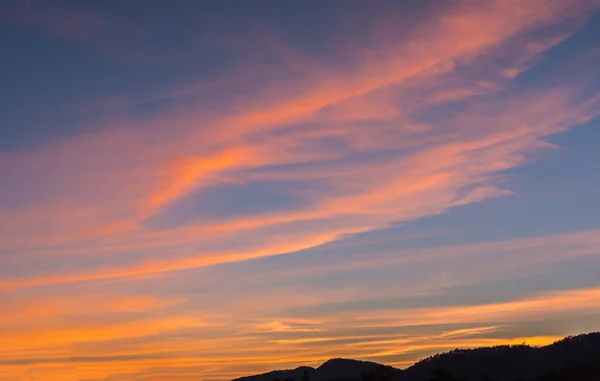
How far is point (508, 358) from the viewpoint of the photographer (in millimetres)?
133750

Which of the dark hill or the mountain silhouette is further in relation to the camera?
the dark hill

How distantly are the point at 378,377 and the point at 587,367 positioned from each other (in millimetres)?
33327

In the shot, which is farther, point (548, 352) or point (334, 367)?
point (334, 367)

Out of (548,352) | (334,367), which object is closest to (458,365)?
(548,352)

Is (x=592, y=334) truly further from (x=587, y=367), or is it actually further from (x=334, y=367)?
(x=334, y=367)

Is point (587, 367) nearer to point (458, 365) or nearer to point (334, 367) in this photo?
point (458, 365)

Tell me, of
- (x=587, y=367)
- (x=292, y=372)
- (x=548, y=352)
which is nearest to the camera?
(x=587, y=367)

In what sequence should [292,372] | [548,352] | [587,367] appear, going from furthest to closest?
[292,372] → [548,352] → [587,367]

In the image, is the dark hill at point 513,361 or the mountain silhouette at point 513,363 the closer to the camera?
the mountain silhouette at point 513,363

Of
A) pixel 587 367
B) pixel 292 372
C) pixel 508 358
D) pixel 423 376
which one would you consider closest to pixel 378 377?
pixel 423 376

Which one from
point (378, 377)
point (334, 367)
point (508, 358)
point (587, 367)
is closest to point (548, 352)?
point (508, 358)

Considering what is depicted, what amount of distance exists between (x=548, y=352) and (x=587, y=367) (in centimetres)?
1456

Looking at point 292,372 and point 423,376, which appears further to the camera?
point 292,372

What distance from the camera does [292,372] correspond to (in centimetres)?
19462
